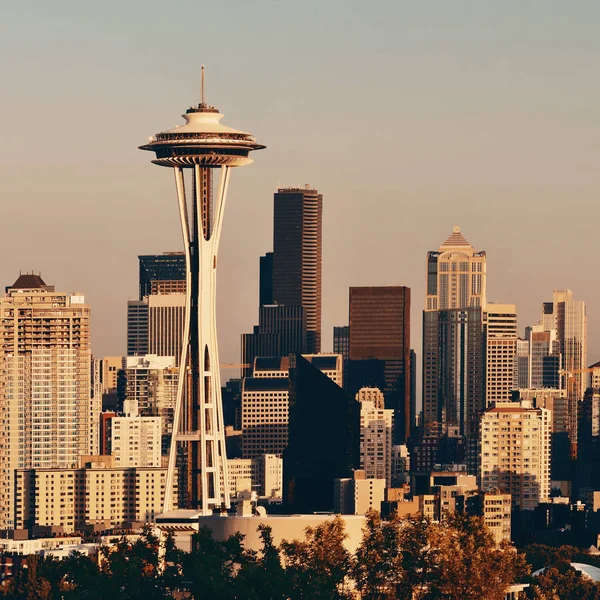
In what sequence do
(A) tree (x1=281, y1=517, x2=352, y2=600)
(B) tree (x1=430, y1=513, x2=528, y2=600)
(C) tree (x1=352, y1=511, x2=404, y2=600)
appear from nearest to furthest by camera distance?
(A) tree (x1=281, y1=517, x2=352, y2=600)
(C) tree (x1=352, y1=511, x2=404, y2=600)
(B) tree (x1=430, y1=513, x2=528, y2=600)

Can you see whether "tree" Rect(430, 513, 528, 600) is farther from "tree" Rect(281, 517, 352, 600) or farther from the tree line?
"tree" Rect(281, 517, 352, 600)

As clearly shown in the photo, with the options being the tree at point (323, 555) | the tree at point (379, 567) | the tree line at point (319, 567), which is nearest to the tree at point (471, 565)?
the tree line at point (319, 567)

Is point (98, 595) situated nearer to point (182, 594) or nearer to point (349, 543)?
point (182, 594)

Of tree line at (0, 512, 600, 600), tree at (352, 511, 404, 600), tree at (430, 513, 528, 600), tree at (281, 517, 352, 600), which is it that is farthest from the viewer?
tree at (430, 513, 528, 600)

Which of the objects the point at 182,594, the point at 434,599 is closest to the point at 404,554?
the point at 434,599

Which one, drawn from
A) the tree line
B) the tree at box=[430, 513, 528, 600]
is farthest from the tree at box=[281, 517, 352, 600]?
the tree at box=[430, 513, 528, 600]

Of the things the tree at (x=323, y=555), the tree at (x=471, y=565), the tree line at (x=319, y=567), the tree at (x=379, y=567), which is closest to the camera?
the tree line at (x=319, y=567)

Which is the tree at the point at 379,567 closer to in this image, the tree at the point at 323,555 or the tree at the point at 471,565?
the tree at the point at 323,555

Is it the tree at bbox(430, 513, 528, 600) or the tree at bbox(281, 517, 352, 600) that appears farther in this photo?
the tree at bbox(430, 513, 528, 600)
